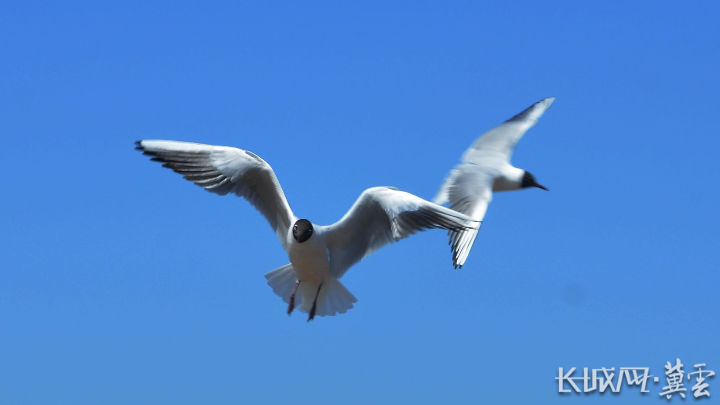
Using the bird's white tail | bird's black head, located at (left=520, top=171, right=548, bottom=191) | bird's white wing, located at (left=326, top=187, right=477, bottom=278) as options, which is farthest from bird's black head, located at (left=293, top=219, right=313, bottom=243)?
bird's black head, located at (left=520, top=171, right=548, bottom=191)

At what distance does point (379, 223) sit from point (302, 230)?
56 cm

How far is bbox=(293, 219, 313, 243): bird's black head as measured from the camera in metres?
6.40

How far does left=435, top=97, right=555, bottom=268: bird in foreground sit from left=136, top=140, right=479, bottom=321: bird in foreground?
0.59 meters

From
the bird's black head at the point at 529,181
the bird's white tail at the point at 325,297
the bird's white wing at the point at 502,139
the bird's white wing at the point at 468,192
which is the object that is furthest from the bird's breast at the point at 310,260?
the bird's black head at the point at 529,181

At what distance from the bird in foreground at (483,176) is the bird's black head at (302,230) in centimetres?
117

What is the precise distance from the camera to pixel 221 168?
6.61 meters

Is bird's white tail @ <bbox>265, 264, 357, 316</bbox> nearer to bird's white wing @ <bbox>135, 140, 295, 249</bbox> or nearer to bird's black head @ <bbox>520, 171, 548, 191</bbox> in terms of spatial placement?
bird's white wing @ <bbox>135, 140, 295, 249</bbox>

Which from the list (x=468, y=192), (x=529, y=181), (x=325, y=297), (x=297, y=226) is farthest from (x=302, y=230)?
(x=529, y=181)

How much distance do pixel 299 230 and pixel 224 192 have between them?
0.72m

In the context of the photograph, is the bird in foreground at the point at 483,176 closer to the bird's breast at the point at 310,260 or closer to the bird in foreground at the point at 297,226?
the bird in foreground at the point at 297,226

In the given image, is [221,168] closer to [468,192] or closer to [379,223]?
[379,223]

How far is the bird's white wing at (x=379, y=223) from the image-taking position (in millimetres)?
5941

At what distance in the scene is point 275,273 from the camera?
7004mm

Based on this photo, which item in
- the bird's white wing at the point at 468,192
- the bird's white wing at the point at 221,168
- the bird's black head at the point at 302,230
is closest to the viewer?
the bird's black head at the point at 302,230
